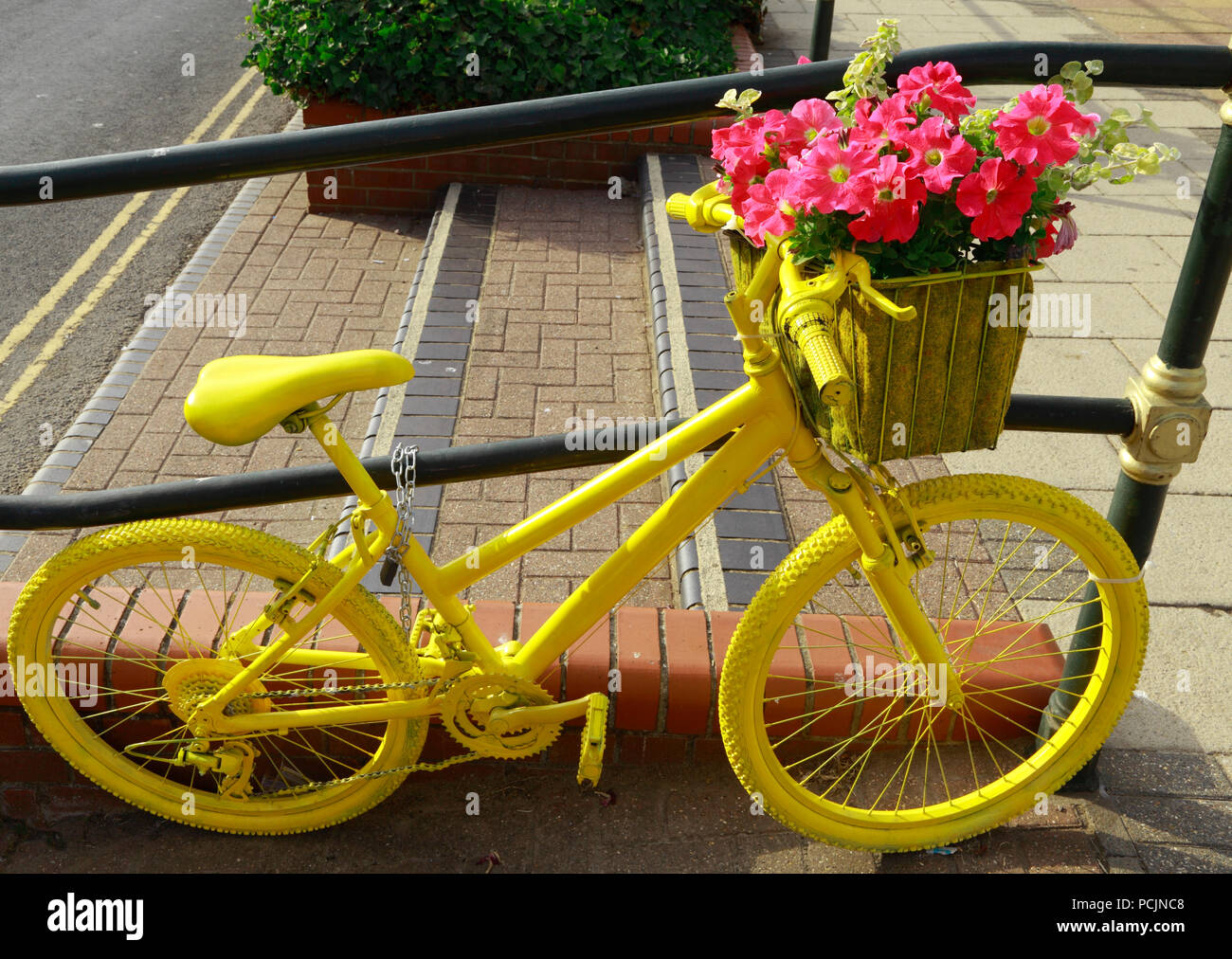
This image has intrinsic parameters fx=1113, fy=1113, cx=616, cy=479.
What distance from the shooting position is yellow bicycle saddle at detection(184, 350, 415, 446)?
2.06 metres

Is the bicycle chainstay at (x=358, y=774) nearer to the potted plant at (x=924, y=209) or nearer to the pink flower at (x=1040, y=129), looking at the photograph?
the potted plant at (x=924, y=209)

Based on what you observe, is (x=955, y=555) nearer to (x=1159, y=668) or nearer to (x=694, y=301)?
(x=1159, y=668)

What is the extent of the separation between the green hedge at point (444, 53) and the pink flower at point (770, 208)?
483cm

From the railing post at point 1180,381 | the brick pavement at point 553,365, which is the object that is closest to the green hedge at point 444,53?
the brick pavement at point 553,365

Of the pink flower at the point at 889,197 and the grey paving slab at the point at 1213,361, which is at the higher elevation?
the pink flower at the point at 889,197

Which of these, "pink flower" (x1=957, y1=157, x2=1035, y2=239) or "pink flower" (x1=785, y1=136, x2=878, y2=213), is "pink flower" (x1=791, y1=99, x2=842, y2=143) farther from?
"pink flower" (x1=957, y1=157, x2=1035, y2=239)

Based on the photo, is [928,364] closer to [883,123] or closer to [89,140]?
[883,123]

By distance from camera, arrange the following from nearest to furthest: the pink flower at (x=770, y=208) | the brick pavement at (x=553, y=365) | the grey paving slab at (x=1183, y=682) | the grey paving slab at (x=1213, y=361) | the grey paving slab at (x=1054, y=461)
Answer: the pink flower at (x=770, y=208)
the grey paving slab at (x=1183, y=682)
the brick pavement at (x=553, y=365)
the grey paving slab at (x=1054, y=461)
the grey paving slab at (x=1213, y=361)

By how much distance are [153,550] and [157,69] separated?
844cm

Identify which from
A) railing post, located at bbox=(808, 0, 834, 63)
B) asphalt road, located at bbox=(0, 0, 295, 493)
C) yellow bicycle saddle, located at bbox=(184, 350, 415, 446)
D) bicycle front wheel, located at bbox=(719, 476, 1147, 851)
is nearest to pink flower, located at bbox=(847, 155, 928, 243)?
bicycle front wheel, located at bbox=(719, 476, 1147, 851)

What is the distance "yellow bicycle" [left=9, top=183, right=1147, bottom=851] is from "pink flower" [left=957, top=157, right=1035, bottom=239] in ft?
0.66

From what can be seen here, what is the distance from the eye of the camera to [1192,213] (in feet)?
21.1

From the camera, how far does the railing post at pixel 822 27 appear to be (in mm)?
7023

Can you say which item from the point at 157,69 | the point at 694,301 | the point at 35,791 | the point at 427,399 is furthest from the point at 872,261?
the point at 157,69
